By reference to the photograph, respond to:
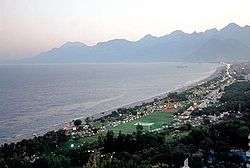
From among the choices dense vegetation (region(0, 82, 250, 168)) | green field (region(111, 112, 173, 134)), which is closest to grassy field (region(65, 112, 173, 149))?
green field (region(111, 112, 173, 134))

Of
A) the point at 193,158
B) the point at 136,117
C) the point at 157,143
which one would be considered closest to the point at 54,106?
the point at 136,117

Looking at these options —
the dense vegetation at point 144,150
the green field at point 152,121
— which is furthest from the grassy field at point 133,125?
the dense vegetation at point 144,150

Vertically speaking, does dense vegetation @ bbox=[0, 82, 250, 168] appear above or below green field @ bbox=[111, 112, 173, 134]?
above

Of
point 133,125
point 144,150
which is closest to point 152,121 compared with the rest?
point 133,125

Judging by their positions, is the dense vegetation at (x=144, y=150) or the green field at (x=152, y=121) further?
the green field at (x=152, y=121)

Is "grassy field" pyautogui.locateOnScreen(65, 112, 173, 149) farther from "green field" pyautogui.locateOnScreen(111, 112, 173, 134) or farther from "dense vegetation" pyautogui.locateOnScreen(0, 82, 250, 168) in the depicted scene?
"dense vegetation" pyautogui.locateOnScreen(0, 82, 250, 168)

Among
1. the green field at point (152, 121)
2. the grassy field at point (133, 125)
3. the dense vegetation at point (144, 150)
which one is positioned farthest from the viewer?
the green field at point (152, 121)

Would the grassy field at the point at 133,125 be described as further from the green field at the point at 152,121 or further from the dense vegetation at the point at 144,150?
the dense vegetation at the point at 144,150

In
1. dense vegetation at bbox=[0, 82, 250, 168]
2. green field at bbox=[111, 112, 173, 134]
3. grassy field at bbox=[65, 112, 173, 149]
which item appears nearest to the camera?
dense vegetation at bbox=[0, 82, 250, 168]
